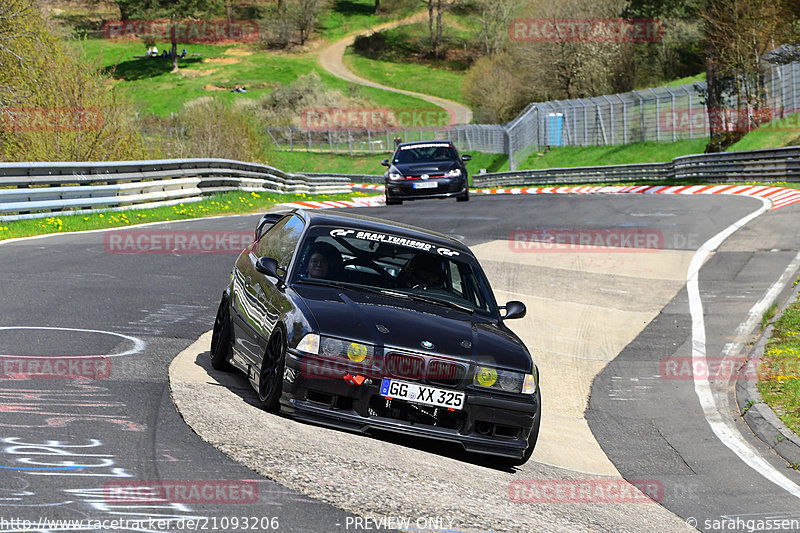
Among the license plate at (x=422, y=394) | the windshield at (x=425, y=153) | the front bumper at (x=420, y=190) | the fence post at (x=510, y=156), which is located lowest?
the fence post at (x=510, y=156)

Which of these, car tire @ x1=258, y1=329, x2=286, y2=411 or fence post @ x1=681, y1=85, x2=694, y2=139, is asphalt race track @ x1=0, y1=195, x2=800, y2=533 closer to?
car tire @ x1=258, y1=329, x2=286, y2=411

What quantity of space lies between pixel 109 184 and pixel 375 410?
56.7 ft

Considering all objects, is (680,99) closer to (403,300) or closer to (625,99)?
(625,99)

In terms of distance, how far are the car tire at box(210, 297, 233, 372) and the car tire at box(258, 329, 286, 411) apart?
3.80 ft

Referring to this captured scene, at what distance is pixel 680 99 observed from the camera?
1861 inches

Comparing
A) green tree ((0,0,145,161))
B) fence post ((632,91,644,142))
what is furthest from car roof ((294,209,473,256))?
fence post ((632,91,644,142))

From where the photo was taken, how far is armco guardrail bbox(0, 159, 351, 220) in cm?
1902

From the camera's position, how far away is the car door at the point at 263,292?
751 cm

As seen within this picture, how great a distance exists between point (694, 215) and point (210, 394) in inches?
708

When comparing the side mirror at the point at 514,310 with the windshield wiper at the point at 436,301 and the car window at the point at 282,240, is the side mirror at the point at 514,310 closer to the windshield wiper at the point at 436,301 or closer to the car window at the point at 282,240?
the windshield wiper at the point at 436,301

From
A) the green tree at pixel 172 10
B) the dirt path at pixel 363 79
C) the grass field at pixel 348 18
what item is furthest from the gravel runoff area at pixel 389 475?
the grass field at pixel 348 18

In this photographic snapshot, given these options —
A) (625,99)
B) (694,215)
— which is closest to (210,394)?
(694,215)

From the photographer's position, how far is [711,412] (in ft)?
31.7

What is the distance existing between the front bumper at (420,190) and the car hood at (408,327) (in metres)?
19.2
